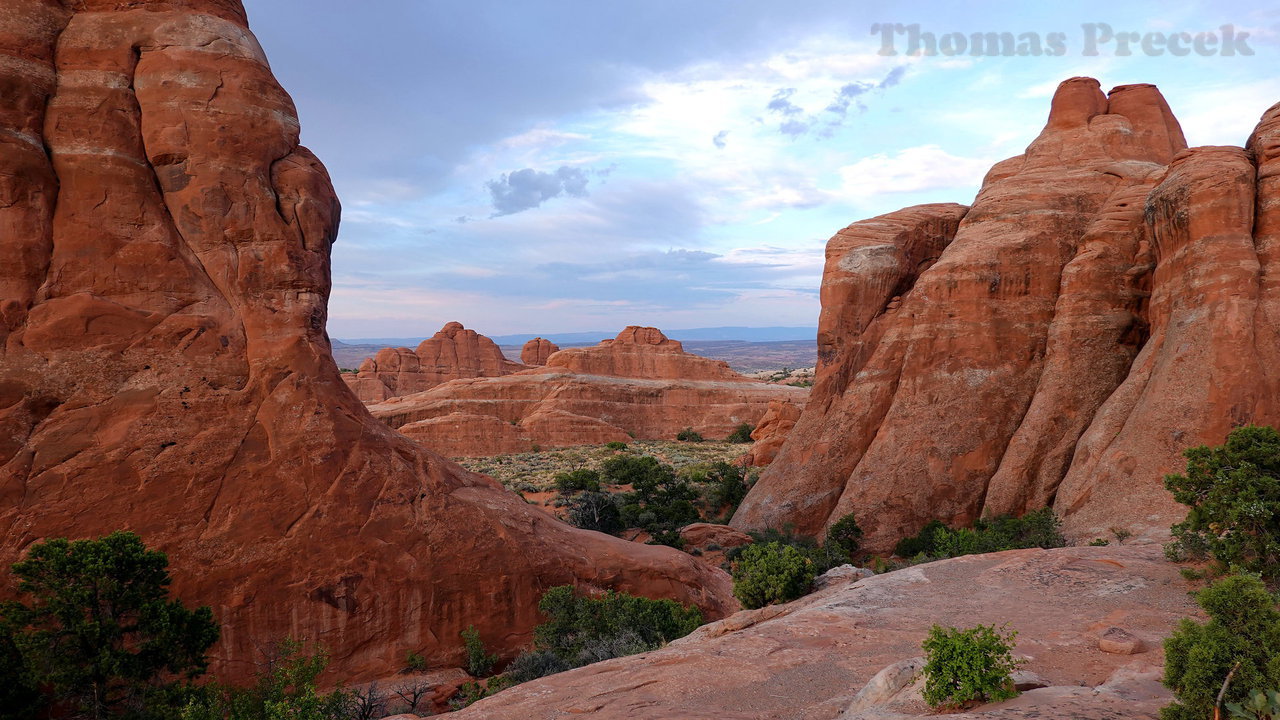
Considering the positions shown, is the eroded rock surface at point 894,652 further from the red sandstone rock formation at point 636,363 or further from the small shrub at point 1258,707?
the red sandstone rock formation at point 636,363

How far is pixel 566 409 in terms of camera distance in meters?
69.1

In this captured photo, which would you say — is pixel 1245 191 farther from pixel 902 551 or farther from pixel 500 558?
pixel 500 558

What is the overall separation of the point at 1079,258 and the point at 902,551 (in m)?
12.3

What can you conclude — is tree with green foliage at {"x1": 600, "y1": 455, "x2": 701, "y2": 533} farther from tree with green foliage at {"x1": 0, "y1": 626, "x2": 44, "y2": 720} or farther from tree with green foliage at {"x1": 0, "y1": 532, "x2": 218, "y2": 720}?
tree with green foliage at {"x1": 0, "y1": 626, "x2": 44, "y2": 720}

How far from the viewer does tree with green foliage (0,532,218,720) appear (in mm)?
9828

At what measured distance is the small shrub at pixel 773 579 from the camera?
15.7 m

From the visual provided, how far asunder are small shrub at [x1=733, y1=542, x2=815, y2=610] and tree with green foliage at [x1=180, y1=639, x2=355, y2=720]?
28.1ft

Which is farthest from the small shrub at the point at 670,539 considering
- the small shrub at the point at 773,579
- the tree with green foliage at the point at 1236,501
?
the tree with green foliage at the point at 1236,501

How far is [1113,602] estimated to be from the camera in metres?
11.6

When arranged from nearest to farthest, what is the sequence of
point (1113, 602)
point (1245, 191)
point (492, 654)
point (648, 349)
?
1. point (1113, 602)
2. point (492, 654)
3. point (1245, 191)
4. point (648, 349)

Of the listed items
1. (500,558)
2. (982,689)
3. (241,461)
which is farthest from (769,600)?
(241,461)

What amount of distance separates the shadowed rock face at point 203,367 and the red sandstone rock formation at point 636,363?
64465 millimetres

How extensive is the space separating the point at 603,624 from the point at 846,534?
13.1m

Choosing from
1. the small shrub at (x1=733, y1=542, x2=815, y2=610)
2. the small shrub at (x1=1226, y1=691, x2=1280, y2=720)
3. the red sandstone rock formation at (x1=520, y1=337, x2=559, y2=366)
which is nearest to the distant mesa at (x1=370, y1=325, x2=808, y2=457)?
the red sandstone rock formation at (x1=520, y1=337, x2=559, y2=366)
